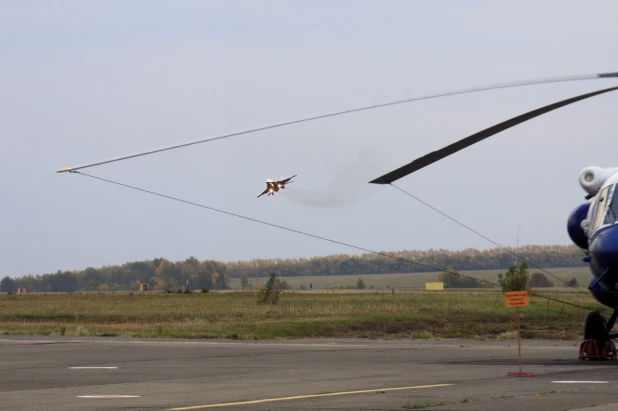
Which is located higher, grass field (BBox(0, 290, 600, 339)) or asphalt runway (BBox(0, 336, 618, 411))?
grass field (BBox(0, 290, 600, 339))

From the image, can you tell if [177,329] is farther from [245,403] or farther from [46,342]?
[245,403]

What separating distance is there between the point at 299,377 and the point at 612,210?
7989 mm

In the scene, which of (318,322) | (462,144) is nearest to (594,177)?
(462,144)

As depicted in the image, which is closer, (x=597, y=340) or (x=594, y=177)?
(x=594, y=177)

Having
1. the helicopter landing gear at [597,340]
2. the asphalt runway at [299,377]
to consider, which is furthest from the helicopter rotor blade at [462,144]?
the helicopter landing gear at [597,340]

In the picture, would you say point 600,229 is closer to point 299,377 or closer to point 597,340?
point 597,340

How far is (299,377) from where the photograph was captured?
2062 centimetres

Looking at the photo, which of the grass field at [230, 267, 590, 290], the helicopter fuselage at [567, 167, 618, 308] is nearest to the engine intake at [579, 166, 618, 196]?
the helicopter fuselage at [567, 167, 618, 308]

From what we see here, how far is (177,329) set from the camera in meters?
46.1

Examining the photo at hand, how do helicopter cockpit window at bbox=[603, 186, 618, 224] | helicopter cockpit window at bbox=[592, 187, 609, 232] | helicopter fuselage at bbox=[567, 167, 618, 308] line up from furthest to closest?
1. helicopter cockpit window at bbox=[592, 187, 609, 232]
2. helicopter cockpit window at bbox=[603, 186, 618, 224]
3. helicopter fuselage at bbox=[567, 167, 618, 308]

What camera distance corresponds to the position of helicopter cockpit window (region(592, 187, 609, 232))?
22219mm

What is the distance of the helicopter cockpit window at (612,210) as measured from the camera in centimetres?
2166

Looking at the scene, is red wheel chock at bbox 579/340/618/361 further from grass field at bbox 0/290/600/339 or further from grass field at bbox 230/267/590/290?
grass field at bbox 230/267/590/290

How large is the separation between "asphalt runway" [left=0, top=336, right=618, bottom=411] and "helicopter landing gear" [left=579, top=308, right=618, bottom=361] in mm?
577
